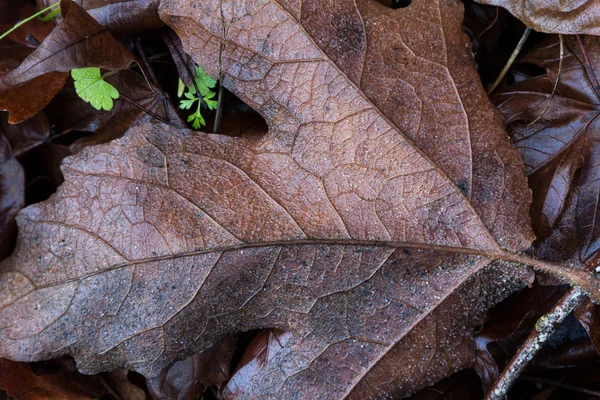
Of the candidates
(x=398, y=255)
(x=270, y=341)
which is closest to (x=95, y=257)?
(x=270, y=341)

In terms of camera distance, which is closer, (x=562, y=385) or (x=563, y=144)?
(x=563, y=144)

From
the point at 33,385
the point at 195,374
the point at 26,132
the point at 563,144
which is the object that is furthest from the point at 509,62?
the point at 33,385

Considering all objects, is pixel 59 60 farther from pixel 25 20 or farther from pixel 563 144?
pixel 563 144

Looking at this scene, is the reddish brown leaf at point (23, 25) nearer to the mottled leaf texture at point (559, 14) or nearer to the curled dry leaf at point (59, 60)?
the curled dry leaf at point (59, 60)

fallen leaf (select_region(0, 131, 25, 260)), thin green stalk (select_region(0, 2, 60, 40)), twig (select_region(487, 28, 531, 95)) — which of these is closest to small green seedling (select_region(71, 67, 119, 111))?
thin green stalk (select_region(0, 2, 60, 40))

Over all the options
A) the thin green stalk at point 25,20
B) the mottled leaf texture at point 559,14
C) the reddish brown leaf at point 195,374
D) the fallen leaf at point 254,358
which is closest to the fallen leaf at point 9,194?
the thin green stalk at point 25,20

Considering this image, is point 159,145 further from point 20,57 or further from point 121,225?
point 20,57

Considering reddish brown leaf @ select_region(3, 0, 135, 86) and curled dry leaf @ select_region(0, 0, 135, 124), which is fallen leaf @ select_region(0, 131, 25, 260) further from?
reddish brown leaf @ select_region(3, 0, 135, 86)
